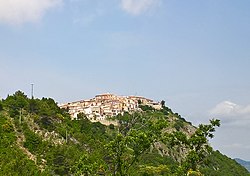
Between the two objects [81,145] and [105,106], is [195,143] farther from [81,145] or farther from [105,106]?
[105,106]

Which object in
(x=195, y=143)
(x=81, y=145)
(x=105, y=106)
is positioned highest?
(x=105, y=106)

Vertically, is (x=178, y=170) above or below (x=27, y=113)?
below

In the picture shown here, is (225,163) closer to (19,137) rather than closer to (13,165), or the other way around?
(19,137)

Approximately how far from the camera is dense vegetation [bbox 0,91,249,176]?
14570 mm

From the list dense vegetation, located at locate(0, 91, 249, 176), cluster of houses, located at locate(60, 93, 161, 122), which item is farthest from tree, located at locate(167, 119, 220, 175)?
cluster of houses, located at locate(60, 93, 161, 122)

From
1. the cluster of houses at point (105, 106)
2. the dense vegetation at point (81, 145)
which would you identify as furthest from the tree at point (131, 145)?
the cluster of houses at point (105, 106)

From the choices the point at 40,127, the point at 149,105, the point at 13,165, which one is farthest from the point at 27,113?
the point at 149,105

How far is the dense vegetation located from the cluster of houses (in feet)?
140

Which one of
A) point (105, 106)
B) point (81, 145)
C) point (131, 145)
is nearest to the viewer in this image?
point (131, 145)

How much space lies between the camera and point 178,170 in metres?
14.8

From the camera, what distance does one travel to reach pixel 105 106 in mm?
117875

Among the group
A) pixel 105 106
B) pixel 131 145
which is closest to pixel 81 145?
pixel 131 145

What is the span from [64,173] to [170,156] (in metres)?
52.3

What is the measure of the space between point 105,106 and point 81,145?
6320cm
